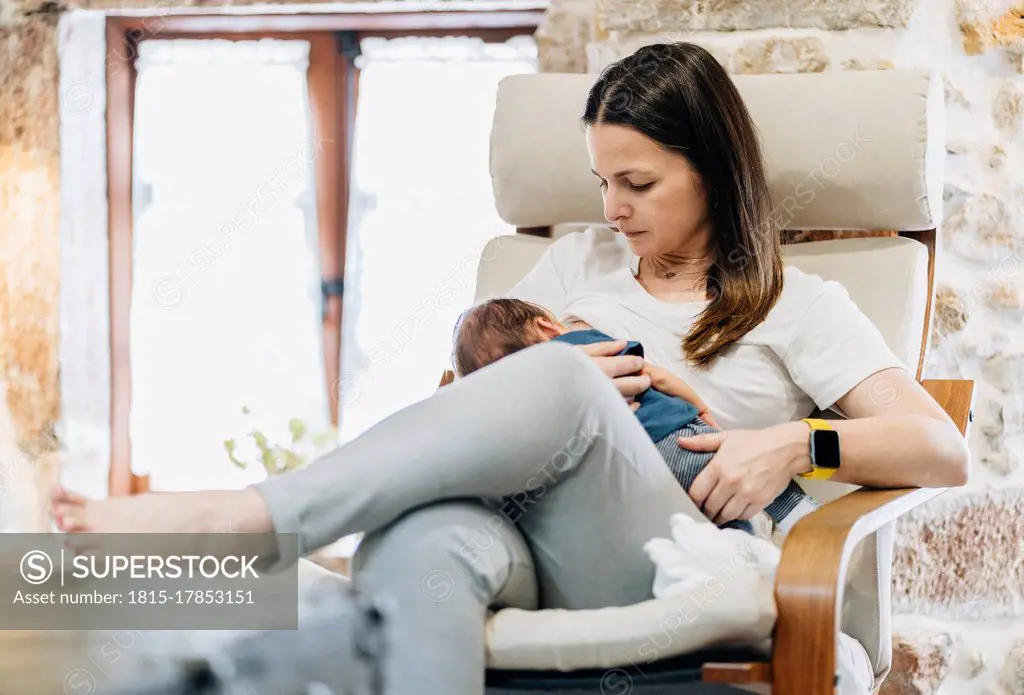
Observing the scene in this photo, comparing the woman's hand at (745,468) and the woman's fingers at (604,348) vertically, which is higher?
the woman's fingers at (604,348)

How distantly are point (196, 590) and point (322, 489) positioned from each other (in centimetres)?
29

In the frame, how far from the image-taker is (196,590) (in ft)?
3.86

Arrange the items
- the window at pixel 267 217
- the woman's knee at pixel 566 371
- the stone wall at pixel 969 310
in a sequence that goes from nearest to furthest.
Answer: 1. the woman's knee at pixel 566 371
2. the stone wall at pixel 969 310
3. the window at pixel 267 217

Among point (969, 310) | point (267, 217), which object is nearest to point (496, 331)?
point (969, 310)

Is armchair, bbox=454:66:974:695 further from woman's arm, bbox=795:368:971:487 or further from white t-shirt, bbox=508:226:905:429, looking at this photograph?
white t-shirt, bbox=508:226:905:429

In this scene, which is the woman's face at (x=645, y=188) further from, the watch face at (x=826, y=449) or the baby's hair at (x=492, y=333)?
the watch face at (x=826, y=449)

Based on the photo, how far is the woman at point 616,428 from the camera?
0.98m

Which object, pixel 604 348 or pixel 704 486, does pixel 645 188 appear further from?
pixel 704 486

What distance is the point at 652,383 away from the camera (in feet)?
4.26

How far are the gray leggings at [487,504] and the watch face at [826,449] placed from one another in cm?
18

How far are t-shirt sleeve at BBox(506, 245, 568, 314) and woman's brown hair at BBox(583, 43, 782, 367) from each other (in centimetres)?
23

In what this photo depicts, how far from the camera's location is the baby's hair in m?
1.30

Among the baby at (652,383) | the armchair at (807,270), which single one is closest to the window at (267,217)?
the armchair at (807,270)

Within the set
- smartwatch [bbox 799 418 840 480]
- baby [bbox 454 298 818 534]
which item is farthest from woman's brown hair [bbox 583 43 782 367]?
smartwatch [bbox 799 418 840 480]
